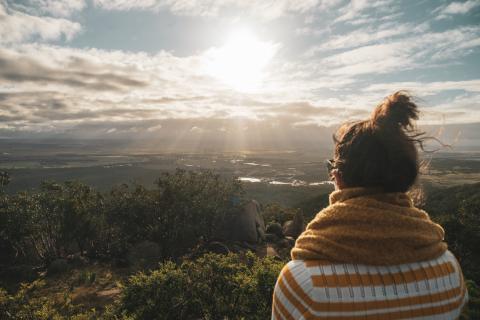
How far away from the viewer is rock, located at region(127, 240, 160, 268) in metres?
18.3

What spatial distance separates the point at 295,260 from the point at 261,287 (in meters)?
5.83

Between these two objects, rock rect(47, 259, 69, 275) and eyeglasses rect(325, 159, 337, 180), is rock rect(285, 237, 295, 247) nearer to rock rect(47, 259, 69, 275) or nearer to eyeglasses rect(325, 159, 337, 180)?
rock rect(47, 259, 69, 275)

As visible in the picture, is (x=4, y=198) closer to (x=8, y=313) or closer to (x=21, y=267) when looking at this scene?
(x=21, y=267)

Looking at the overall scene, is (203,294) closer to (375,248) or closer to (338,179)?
(338,179)

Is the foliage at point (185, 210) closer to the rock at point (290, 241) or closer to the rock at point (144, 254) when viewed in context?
the rock at point (144, 254)

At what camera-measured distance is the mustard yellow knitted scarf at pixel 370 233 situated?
1712mm

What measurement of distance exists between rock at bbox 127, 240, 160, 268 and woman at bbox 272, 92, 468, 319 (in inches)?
706

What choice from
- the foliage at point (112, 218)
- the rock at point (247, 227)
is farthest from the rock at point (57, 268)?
the rock at point (247, 227)

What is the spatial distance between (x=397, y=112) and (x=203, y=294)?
21.2 feet

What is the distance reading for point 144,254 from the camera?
18734 millimetres

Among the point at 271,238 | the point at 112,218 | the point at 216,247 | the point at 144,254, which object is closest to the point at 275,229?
the point at 271,238

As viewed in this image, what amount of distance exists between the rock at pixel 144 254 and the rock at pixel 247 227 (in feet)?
19.5

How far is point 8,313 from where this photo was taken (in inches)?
243

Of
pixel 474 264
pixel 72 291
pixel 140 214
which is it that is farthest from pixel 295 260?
pixel 140 214
